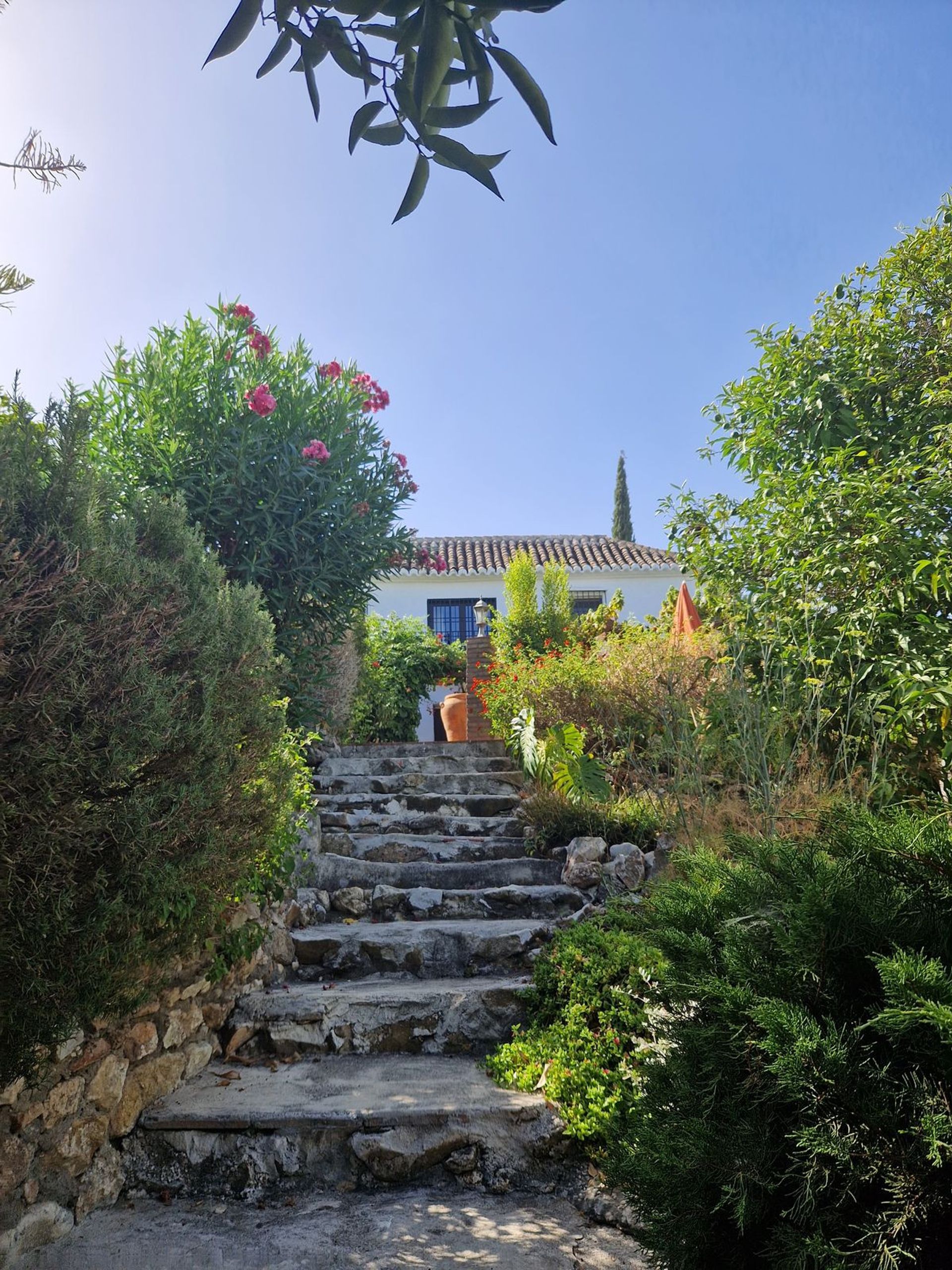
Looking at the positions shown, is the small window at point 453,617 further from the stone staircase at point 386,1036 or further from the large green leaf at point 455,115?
the large green leaf at point 455,115

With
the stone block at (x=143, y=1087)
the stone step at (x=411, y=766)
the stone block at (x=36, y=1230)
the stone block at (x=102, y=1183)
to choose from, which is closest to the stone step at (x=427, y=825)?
the stone step at (x=411, y=766)

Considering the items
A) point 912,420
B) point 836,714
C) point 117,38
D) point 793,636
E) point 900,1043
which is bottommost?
point 900,1043

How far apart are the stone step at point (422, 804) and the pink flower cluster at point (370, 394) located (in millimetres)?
3369

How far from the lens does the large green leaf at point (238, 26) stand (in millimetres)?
1325

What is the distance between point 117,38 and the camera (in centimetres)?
236

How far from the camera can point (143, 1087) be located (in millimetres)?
3090

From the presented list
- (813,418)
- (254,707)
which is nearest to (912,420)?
(813,418)

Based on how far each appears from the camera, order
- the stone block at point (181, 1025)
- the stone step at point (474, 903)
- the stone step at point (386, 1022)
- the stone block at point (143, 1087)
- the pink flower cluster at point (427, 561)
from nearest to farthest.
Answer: the stone block at point (143, 1087) → the stone block at point (181, 1025) → the stone step at point (386, 1022) → the stone step at point (474, 903) → the pink flower cluster at point (427, 561)

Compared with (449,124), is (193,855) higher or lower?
lower

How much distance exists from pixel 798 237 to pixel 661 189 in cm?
80

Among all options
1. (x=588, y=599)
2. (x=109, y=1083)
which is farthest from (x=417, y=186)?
(x=588, y=599)

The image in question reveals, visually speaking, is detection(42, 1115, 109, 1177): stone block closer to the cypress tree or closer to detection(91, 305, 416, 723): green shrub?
detection(91, 305, 416, 723): green shrub

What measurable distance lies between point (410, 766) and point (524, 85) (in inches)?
263

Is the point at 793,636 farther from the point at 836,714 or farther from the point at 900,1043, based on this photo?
the point at 900,1043
